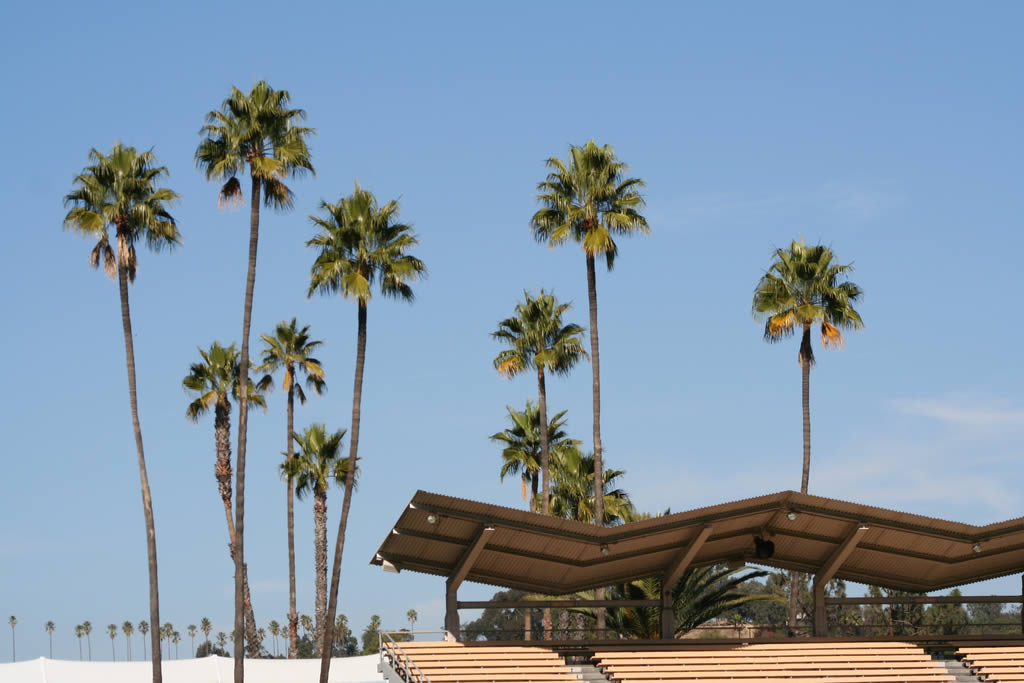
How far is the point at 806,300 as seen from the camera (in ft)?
144

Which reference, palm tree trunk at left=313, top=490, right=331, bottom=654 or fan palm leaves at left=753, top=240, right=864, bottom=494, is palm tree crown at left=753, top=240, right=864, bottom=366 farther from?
palm tree trunk at left=313, top=490, right=331, bottom=654

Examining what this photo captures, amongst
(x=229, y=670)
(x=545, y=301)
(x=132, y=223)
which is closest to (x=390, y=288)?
(x=132, y=223)

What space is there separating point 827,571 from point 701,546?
4.19m

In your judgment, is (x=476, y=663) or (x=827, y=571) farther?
(x=827, y=571)

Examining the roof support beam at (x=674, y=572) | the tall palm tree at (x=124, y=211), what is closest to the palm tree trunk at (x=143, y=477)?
the tall palm tree at (x=124, y=211)

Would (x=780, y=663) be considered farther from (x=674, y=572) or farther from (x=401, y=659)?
(x=401, y=659)

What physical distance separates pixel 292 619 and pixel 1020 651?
109 feet

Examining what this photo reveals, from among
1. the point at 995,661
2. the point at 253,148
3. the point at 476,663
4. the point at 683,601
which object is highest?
the point at 253,148

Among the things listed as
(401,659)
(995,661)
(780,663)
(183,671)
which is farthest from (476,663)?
(183,671)

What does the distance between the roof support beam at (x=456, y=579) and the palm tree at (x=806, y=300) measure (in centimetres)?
1822

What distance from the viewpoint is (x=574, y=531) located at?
27.1 metres

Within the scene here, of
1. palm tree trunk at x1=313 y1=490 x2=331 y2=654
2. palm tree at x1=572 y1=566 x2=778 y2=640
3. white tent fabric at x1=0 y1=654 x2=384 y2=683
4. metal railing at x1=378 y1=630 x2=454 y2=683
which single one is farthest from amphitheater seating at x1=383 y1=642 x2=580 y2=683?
palm tree trunk at x1=313 y1=490 x2=331 y2=654

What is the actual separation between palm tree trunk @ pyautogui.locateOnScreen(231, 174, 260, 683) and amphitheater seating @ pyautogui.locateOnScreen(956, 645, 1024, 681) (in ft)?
62.2

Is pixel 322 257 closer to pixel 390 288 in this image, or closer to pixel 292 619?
pixel 390 288
